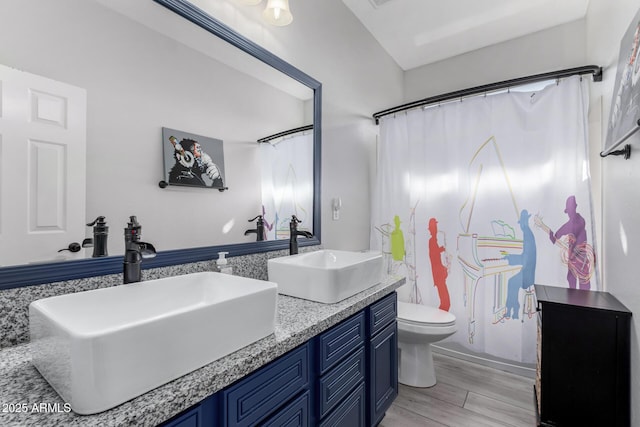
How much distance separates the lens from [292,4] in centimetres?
176

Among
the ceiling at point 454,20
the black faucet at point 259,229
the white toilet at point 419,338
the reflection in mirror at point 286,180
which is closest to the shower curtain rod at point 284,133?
the reflection in mirror at point 286,180

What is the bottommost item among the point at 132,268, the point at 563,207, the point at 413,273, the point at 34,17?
the point at 413,273

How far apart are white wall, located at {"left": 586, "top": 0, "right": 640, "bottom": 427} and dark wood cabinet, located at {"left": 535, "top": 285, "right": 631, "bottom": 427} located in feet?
0.17

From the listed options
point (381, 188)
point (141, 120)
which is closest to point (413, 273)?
point (381, 188)

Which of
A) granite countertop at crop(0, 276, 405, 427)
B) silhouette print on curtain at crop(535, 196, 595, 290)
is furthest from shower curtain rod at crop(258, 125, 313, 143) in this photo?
silhouette print on curtain at crop(535, 196, 595, 290)

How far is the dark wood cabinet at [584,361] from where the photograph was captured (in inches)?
54.7

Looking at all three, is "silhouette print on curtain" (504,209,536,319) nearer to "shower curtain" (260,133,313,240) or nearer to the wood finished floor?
the wood finished floor

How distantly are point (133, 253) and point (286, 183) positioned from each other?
3.03ft

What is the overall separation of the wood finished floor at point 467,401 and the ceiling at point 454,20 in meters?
2.70

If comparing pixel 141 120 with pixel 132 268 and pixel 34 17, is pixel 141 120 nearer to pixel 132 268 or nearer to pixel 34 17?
pixel 34 17

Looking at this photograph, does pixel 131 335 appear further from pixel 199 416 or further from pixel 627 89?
pixel 627 89

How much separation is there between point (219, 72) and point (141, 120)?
45cm

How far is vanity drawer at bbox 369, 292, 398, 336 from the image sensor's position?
145 cm

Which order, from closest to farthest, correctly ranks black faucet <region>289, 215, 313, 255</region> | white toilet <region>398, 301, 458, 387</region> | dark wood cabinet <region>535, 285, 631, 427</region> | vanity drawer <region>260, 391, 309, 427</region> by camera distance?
vanity drawer <region>260, 391, 309, 427</region>
dark wood cabinet <region>535, 285, 631, 427</region>
black faucet <region>289, 215, 313, 255</region>
white toilet <region>398, 301, 458, 387</region>
